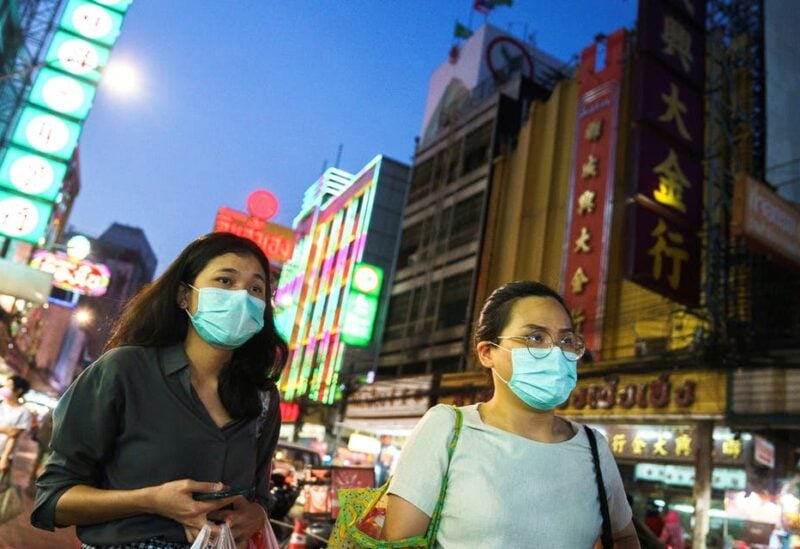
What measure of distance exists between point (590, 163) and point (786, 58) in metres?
5.00

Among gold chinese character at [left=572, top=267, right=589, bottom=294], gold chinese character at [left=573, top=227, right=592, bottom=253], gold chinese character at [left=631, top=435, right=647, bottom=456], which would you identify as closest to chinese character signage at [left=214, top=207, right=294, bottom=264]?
gold chinese character at [left=573, top=227, right=592, bottom=253]

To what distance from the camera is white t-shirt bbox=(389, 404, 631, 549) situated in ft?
6.04

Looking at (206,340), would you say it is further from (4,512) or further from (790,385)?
(790,385)

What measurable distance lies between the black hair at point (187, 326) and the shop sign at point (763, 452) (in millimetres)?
10615

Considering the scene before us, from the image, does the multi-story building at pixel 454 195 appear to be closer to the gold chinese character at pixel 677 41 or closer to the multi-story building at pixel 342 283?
the multi-story building at pixel 342 283

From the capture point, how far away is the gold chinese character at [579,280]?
587 inches

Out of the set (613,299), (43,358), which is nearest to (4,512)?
(613,299)

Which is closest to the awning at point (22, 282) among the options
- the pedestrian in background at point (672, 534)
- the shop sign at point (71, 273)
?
the shop sign at point (71, 273)

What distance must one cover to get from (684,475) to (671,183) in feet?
20.0

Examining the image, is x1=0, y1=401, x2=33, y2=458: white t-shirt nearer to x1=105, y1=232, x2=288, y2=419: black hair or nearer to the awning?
x1=105, y1=232, x2=288, y2=419: black hair

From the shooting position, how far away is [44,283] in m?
12.8

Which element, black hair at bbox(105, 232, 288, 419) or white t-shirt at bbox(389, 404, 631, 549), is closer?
white t-shirt at bbox(389, 404, 631, 549)

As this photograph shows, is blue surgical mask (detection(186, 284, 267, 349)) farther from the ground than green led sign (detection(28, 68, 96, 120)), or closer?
closer

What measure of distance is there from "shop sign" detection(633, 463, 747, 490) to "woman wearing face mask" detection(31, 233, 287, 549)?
37.7ft
